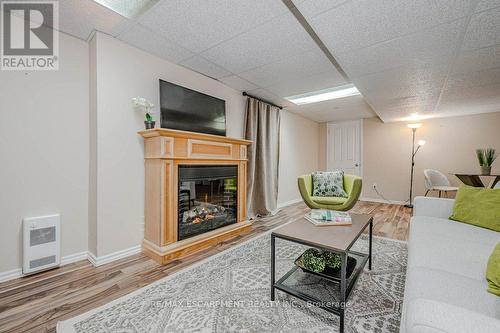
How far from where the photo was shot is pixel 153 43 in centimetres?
223

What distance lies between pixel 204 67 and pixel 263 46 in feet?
3.00

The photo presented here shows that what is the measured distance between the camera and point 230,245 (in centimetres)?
256

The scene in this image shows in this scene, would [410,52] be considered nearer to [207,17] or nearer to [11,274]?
[207,17]

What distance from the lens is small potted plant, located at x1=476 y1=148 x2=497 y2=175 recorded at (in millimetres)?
3939

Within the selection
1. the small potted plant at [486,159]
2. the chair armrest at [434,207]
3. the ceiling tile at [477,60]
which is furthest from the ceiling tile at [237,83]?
the small potted plant at [486,159]

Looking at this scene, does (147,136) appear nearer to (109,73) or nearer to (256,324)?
(109,73)

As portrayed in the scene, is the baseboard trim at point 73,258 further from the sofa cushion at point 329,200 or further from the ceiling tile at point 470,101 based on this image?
the ceiling tile at point 470,101

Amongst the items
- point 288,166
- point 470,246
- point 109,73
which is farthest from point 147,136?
point 288,166

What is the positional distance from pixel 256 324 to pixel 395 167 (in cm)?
537

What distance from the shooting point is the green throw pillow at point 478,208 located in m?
1.72

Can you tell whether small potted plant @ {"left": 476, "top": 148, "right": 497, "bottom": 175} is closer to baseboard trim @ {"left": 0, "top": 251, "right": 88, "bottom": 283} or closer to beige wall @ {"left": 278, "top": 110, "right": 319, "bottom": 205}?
beige wall @ {"left": 278, "top": 110, "right": 319, "bottom": 205}

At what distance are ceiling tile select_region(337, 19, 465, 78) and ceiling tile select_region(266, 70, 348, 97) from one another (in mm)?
423

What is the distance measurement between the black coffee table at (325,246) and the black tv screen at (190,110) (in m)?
1.74

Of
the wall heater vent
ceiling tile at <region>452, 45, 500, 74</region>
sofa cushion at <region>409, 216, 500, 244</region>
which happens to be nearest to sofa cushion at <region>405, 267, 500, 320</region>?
sofa cushion at <region>409, 216, 500, 244</region>
